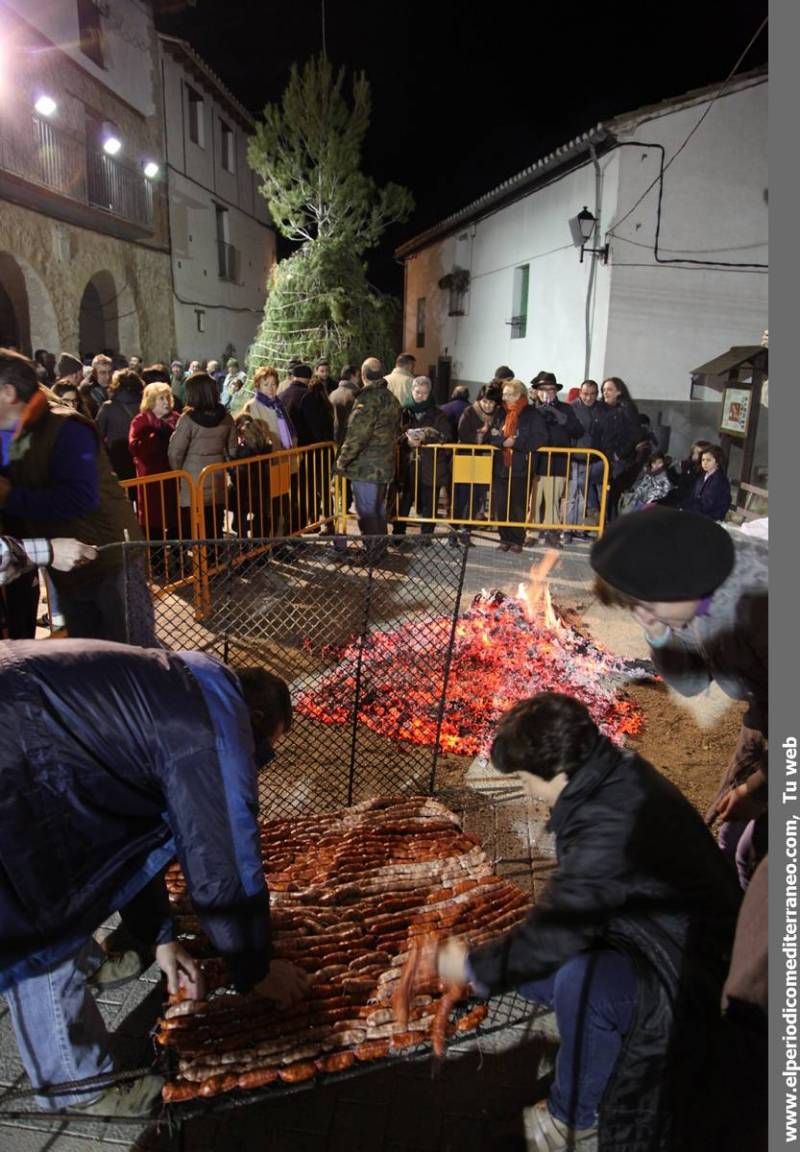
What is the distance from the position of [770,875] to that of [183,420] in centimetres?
658

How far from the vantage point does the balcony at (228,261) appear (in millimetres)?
27844

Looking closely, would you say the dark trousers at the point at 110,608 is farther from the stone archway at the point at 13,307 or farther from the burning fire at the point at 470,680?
the stone archway at the point at 13,307

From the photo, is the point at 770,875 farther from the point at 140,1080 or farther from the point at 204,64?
the point at 204,64

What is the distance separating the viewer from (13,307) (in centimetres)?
1675

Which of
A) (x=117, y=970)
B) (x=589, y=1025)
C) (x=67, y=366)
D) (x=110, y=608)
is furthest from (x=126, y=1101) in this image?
(x=67, y=366)

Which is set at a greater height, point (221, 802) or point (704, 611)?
point (704, 611)

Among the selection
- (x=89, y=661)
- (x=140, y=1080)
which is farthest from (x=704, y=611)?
(x=140, y=1080)

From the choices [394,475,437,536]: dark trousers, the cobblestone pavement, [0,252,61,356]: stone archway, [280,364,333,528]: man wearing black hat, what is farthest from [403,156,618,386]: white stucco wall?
the cobblestone pavement

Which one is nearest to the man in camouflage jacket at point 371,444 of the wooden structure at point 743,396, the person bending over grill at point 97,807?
the wooden structure at point 743,396

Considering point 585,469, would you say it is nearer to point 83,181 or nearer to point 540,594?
point 540,594

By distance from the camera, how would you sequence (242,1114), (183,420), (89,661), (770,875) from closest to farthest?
1. (770,875)
2. (89,661)
3. (242,1114)
4. (183,420)

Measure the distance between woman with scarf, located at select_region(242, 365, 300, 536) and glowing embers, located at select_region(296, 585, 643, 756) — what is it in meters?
2.94

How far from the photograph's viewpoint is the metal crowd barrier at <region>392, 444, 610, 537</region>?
31.2ft

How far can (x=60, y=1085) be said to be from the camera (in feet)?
7.84
